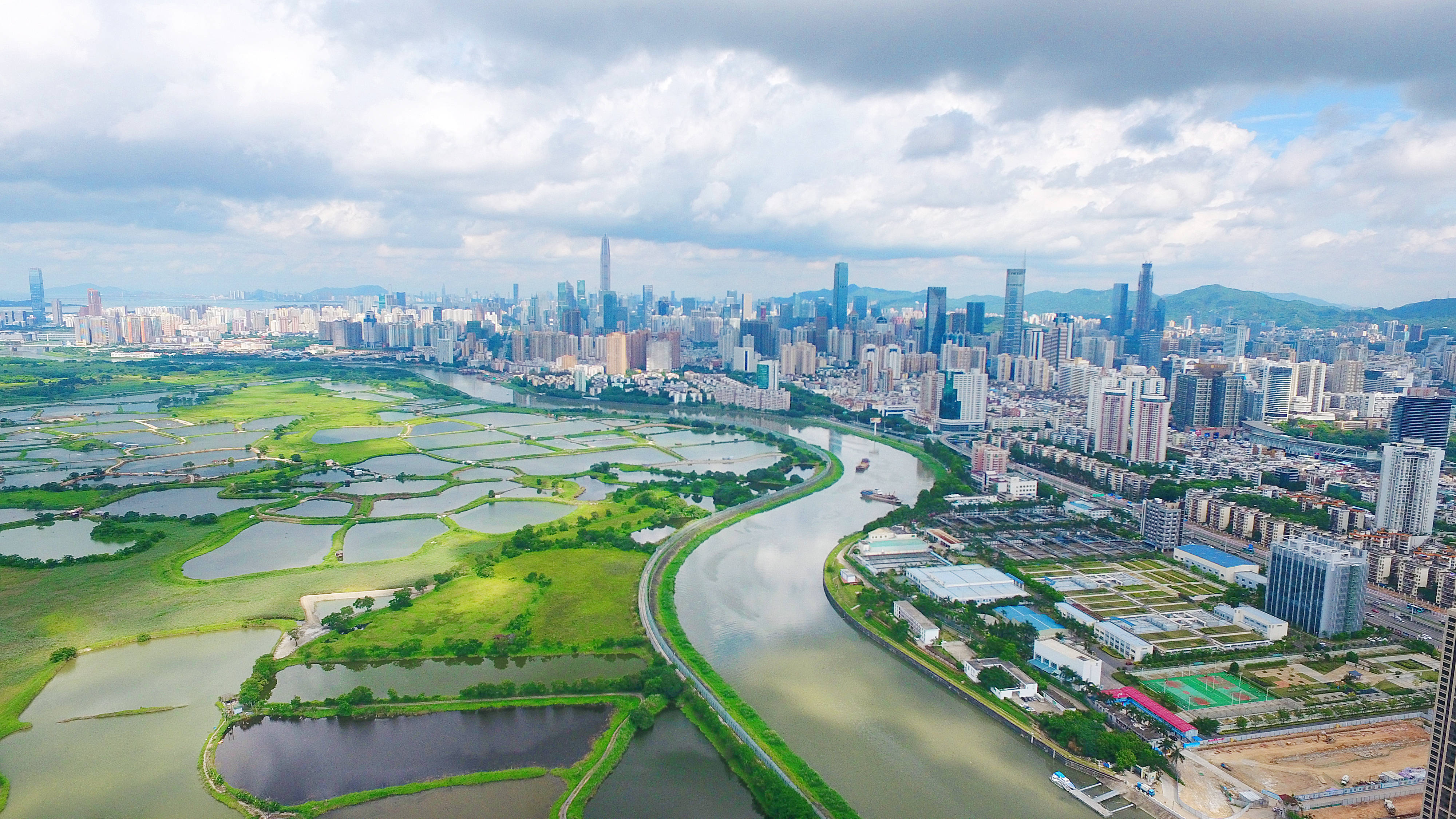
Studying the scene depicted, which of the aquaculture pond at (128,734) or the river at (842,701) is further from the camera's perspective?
the river at (842,701)

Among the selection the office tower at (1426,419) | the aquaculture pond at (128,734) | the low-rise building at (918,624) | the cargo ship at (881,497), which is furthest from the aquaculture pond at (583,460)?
the office tower at (1426,419)

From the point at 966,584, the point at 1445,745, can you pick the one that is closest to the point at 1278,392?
the point at 966,584

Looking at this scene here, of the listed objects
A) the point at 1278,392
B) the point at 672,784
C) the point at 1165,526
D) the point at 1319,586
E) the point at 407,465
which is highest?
the point at 1278,392

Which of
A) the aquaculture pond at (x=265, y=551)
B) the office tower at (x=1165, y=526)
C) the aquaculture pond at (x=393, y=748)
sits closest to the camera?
the aquaculture pond at (x=393, y=748)

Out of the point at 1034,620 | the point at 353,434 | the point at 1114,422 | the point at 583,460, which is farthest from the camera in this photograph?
the point at 353,434

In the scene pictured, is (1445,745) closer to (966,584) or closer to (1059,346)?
(966,584)

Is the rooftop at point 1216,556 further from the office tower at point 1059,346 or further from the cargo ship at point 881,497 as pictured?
the office tower at point 1059,346

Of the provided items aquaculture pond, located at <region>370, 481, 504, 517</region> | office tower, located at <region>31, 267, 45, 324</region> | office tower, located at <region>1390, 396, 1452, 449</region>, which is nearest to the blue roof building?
aquaculture pond, located at <region>370, 481, 504, 517</region>
